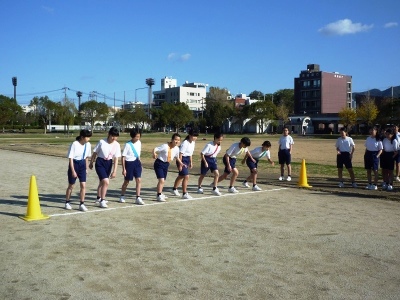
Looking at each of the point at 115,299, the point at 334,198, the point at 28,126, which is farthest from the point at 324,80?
the point at 115,299

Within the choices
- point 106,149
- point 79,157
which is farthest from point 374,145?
point 79,157

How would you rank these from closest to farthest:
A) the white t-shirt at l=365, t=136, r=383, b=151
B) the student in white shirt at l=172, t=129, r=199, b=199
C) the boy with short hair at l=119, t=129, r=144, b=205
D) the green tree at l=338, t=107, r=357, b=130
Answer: the boy with short hair at l=119, t=129, r=144, b=205 → the student in white shirt at l=172, t=129, r=199, b=199 → the white t-shirt at l=365, t=136, r=383, b=151 → the green tree at l=338, t=107, r=357, b=130

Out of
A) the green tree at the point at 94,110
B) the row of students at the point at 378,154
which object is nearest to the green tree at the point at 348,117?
the green tree at the point at 94,110

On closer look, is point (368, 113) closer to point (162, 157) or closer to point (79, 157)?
point (162, 157)

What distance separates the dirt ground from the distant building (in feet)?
353

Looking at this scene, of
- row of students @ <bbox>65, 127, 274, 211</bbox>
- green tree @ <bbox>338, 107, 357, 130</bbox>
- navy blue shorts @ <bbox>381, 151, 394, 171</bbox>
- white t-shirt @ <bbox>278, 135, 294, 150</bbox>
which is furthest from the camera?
green tree @ <bbox>338, 107, 357, 130</bbox>

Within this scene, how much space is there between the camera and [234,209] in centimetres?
953

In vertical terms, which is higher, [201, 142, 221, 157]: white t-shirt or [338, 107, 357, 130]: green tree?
[338, 107, 357, 130]: green tree

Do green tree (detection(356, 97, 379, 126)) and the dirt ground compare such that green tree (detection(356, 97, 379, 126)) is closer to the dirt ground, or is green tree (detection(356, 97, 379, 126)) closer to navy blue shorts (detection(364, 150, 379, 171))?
navy blue shorts (detection(364, 150, 379, 171))

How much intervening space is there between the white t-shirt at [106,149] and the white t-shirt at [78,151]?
0.74 ft

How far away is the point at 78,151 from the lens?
8.99 metres

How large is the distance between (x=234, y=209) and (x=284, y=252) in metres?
3.36

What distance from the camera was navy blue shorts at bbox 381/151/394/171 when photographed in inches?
492

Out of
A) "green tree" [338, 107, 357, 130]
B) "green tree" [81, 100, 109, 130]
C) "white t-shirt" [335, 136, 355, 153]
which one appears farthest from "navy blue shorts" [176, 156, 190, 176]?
"green tree" [81, 100, 109, 130]
